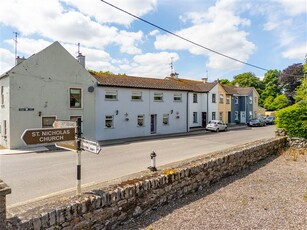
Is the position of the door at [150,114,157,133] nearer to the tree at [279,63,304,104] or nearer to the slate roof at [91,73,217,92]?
the slate roof at [91,73,217,92]

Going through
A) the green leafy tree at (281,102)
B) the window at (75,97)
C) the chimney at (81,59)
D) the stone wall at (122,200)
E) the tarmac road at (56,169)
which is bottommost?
the tarmac road at (56,169)

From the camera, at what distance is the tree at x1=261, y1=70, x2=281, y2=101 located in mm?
71312

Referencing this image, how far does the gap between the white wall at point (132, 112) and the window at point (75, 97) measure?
67.4 inches

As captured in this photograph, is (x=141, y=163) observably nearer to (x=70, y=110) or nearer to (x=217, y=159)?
(x=217, y=159)

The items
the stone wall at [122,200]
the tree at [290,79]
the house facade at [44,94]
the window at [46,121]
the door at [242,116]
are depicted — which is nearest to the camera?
the stone wall at [122,200]

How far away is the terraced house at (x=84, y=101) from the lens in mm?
Result: 16531

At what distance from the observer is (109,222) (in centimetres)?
450

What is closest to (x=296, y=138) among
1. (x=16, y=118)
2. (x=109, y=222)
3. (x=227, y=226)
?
(x=227, y=226)

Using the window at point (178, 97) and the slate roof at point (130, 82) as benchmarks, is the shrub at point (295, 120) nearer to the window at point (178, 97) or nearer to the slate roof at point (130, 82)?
the slate roof at point (130, 82)

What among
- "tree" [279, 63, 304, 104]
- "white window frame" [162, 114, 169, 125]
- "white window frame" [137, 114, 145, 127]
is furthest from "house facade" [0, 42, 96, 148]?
"tree" [279, 63, 304, 104]

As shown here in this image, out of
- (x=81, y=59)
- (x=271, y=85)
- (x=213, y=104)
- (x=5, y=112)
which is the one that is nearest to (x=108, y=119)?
(x=81, y=59)

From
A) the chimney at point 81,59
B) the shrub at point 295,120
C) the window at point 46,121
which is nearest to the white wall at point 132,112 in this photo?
the chimney at point 81,59

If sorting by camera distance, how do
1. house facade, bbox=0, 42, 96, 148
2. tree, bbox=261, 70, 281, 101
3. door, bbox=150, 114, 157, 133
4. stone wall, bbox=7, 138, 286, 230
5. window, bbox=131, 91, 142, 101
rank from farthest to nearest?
tree, bbox=261, 70, 281, 101 < door, bbox=150, 114, 157, 133 < window, bbox=131, 91, 142, 101 < house facade, bbox=0, 42, 96, 148 < stone wall, bbox=7, 138, 286, 230

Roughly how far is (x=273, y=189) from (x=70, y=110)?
16088 millimetres
